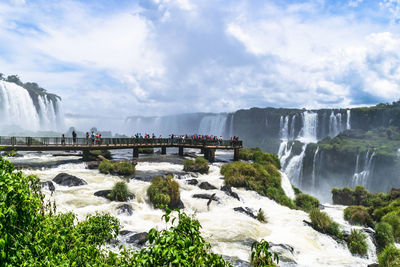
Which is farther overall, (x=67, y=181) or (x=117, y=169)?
(x=117, y=169)

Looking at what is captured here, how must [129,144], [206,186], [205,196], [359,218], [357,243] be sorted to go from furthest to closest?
[129,144] < [206,186] < [359,218] < [205,196] < [357,243]

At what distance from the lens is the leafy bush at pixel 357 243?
48.3ft

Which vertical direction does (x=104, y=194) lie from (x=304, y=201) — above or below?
above

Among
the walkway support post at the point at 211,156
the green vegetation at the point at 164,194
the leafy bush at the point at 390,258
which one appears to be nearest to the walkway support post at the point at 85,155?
the green vegetation at the point at 164,194

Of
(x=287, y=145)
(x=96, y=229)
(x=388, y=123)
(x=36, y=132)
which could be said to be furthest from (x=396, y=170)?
(x=36, y=132)

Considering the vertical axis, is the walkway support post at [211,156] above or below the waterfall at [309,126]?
below

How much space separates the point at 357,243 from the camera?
49.2ft

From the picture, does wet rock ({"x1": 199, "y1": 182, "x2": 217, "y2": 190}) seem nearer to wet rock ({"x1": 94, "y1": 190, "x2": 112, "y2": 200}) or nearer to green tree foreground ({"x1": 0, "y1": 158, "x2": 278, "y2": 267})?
wet rock ({"x1": 94, "y1": 190, "x2": 112, "y2": 200})

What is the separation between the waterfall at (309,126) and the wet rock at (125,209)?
83.5 m

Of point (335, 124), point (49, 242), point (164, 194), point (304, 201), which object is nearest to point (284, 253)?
point (164, 194)

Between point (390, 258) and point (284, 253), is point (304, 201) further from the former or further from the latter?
point (284, 253)

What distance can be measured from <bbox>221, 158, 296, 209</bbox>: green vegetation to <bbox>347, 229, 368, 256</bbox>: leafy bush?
786 cm

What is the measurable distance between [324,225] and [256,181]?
9.38 metres

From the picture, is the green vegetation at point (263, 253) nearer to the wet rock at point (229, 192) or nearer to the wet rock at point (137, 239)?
the wet rock at point (137, 239)
